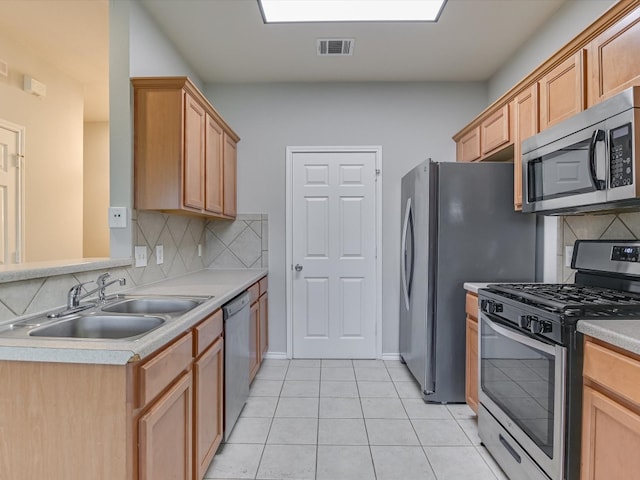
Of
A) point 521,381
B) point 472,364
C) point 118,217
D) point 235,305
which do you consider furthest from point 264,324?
point 521,381

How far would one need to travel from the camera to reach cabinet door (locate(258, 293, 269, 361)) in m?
3.06

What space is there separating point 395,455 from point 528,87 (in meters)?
2.34

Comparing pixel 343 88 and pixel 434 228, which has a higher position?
pixel 343 88

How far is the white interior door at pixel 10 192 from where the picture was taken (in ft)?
9.61

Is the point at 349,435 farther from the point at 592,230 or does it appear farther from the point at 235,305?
the point at 592,230

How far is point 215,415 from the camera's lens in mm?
1808

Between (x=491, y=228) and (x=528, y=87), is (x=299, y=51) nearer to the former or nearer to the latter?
(x=528, y=87)

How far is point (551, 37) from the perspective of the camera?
7.93 ft

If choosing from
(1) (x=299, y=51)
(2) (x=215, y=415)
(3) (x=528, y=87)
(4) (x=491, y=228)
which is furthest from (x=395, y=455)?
(1) (x=299, y=51)

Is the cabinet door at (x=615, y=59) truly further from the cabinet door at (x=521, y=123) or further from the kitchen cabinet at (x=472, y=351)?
the kitchen cabinet at (x=472, y=351)

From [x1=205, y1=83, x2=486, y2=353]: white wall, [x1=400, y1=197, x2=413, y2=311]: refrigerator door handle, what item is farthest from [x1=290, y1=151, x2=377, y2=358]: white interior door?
[x1=400, y1=197, x2=413, y2=311]: refrigerator door handle

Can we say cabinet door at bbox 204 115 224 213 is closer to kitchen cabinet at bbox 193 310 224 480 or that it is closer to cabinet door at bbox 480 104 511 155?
kitchen cabinet at bbox 193 310 224 480

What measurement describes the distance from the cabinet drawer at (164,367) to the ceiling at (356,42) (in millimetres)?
2179

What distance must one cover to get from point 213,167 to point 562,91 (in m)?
2.31
